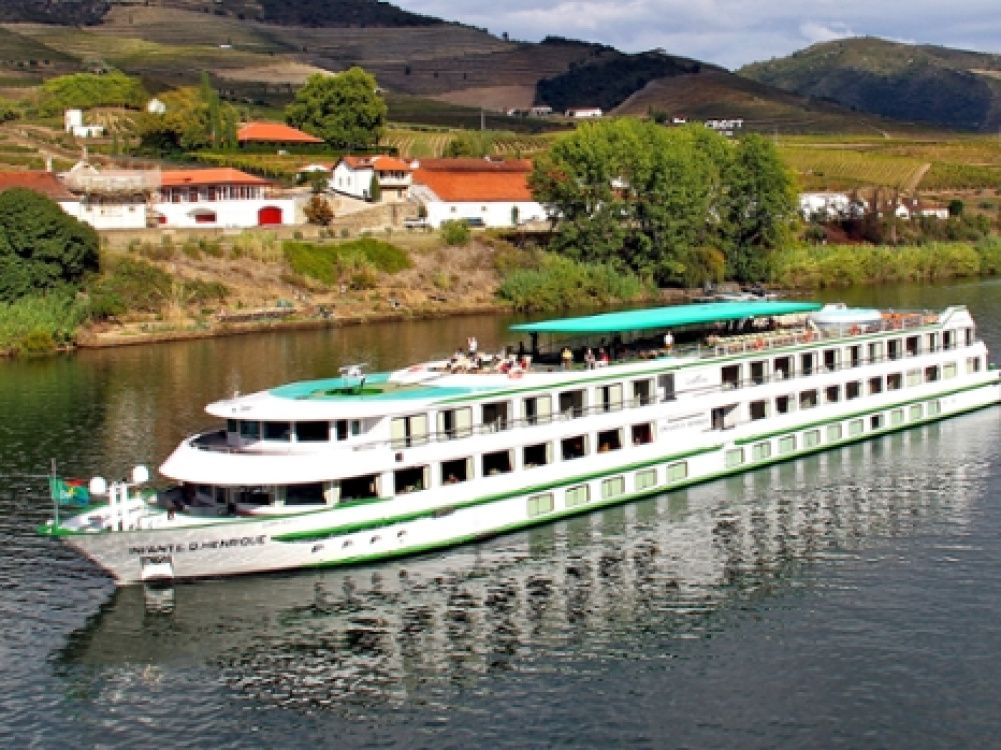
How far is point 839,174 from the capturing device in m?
157

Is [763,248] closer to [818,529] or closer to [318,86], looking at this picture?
[318,86]

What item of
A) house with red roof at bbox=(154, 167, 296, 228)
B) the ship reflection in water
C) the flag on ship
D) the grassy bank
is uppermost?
house with red roof at bbox=(154, 167, 296, 228)

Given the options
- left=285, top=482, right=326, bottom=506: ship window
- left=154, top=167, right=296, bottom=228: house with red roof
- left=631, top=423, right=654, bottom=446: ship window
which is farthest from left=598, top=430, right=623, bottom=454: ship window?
left=154, top=167, right=296, bottom=228: house with red roof

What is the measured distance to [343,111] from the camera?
130m

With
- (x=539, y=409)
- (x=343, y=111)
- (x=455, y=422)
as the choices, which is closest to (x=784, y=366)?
(x=539, y=409)

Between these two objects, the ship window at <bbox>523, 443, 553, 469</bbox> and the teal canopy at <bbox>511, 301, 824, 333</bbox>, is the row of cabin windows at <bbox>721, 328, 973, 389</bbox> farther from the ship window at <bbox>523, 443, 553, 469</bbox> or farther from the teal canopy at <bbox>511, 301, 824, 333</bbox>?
the ship window at <bbox>523, 443, 553, 469</bbox>

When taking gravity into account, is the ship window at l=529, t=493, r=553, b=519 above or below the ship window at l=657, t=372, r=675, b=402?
below

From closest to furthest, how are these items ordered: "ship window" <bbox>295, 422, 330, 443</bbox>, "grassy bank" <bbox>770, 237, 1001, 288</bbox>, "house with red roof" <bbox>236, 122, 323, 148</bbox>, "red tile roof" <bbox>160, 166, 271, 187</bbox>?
"ship window" <bbox>295, 422, 330, 443</bbox> → "red tile roof" <bbox>160, 166, 271, 187</bbox> → "grassy bank" <bbox>770, 237, 1001, 288</bbox> → "house with red roof" <bbox>236, 122, 323, 148</bbox>

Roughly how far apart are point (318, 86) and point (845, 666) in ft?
366

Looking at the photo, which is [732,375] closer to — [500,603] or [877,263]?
[500,603]

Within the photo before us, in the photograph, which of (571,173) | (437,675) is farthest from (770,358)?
(571,173)

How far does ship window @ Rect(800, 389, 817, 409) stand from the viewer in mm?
46984

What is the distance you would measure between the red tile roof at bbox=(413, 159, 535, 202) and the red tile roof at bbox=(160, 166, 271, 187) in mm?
14810

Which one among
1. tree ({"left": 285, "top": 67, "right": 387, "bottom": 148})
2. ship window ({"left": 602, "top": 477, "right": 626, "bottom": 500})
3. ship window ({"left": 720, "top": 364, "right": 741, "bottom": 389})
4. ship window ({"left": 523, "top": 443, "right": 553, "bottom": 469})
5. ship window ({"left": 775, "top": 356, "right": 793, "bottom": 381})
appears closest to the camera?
ship window ({"left": 523, "top": 443, "right": 553, "bottom": 469})
